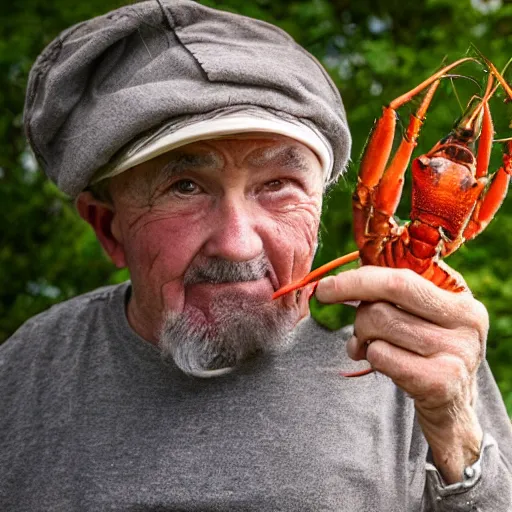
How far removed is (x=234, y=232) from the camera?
172 cm

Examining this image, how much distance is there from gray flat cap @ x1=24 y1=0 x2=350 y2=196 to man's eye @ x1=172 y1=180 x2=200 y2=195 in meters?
0.15

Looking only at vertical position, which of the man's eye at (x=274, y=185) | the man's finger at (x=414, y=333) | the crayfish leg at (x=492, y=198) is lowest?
the man's eye at (x=274, y=185)

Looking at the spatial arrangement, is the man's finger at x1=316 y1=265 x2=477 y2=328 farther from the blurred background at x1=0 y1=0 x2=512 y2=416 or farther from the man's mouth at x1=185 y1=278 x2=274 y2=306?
the man's mouth at x1=185 y1=278 x2=274 y2=306

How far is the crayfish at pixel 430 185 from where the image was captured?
4.06 feet

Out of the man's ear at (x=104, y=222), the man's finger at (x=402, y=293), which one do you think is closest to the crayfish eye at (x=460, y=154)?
the man's finger at (x=402, y=293)

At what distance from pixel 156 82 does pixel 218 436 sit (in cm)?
79

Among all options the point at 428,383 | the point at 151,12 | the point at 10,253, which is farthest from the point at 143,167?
the point at 10,253

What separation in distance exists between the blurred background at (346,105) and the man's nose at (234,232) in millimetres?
261

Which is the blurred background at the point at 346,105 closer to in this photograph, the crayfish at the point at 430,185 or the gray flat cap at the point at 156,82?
the crayfish at the point at 430,185

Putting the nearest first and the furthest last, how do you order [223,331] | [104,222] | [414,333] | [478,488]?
1. [414,333]
2. [478,488]
3. [223,331]
4. [104,222]

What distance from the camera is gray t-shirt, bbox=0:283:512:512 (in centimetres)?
176

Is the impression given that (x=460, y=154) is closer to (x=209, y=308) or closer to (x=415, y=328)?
(x=415, y=328)

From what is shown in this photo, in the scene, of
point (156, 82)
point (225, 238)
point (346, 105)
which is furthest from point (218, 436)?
point (346, 105)

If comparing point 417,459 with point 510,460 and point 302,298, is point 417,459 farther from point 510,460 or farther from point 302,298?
point 302,298
